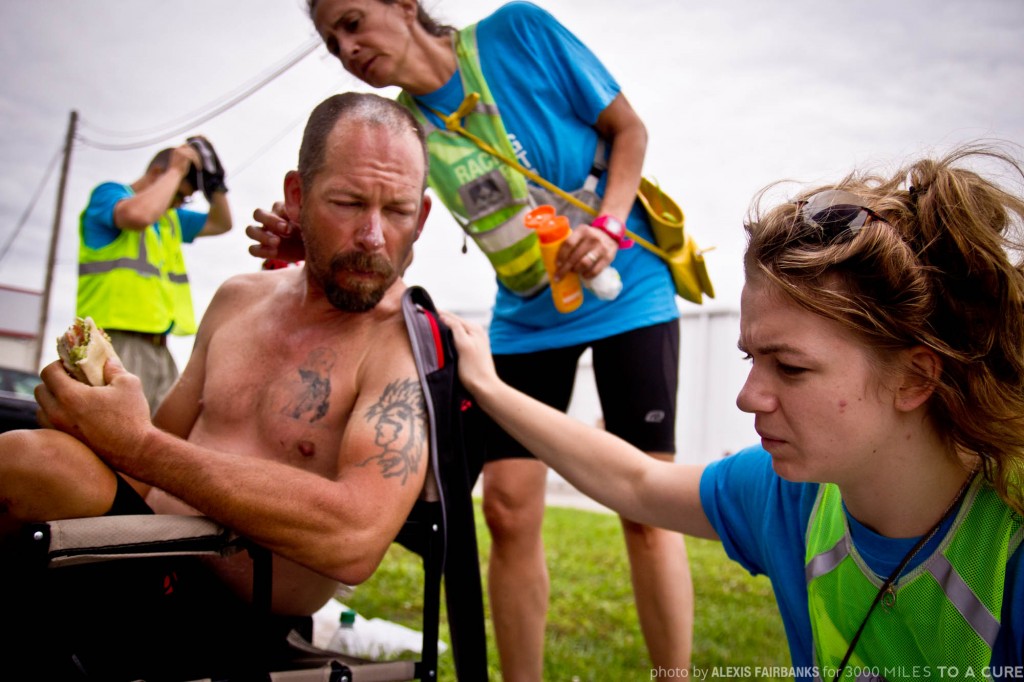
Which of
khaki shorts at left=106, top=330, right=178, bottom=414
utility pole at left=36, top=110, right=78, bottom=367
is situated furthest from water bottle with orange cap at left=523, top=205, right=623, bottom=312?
utility pole at left=36, top=110, right=78, bottom=367

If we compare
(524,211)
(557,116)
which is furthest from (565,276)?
(557,116)

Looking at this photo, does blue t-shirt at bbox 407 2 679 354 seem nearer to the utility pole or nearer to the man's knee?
the man's knee

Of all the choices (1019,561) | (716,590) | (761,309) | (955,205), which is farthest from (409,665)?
(716,590)

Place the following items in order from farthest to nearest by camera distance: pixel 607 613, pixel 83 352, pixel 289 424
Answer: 1. pixel 607 613
2. pixel 289 424
3. pixel 83 352

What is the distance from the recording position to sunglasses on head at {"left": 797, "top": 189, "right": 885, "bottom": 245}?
4.58 ft

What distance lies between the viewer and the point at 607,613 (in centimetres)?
413

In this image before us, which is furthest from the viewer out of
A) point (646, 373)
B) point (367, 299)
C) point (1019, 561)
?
point (646, 373)

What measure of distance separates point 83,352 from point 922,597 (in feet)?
5.62

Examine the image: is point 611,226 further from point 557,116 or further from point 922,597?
point 922,597

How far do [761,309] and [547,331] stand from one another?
1262 mm

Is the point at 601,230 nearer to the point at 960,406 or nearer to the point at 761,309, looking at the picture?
the point at 761,309

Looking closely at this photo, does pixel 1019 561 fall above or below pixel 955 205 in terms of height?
below

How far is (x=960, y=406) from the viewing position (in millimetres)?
1389

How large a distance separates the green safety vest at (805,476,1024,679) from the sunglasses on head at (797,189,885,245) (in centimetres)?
52
